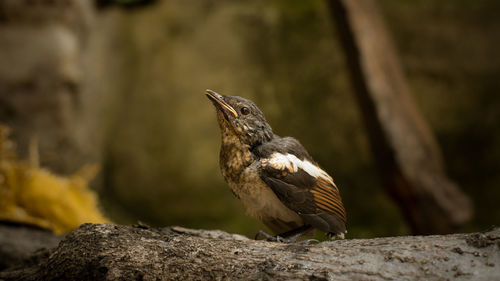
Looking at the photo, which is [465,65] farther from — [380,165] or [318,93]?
[380,165]

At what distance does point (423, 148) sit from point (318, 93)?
1.55m

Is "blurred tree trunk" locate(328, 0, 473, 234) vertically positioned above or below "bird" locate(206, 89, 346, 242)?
above

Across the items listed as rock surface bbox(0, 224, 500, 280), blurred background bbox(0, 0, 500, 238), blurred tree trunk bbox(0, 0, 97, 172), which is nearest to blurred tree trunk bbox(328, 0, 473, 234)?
blurred background bbox(0, 0, 500, 238)

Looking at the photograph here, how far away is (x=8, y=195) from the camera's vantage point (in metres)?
2.99

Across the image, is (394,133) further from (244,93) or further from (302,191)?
(302,191)

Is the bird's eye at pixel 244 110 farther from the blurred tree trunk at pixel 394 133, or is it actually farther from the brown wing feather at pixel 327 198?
the blurred tree trunk at pixel 394 133

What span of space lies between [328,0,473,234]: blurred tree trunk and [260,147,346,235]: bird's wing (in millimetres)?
1971

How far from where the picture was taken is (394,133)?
11.6 ft

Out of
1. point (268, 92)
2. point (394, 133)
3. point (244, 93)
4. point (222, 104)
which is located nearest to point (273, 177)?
point (222, 104)

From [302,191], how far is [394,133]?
2.10 m

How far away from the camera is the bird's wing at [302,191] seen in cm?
166

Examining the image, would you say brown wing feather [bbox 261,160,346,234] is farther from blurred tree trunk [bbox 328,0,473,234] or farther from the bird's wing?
blurred tree trunk [bbox 328,0,473,234]

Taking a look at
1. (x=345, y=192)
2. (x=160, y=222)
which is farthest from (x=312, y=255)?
(x=160, y=222)

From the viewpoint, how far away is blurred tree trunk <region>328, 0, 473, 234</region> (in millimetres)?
3521
